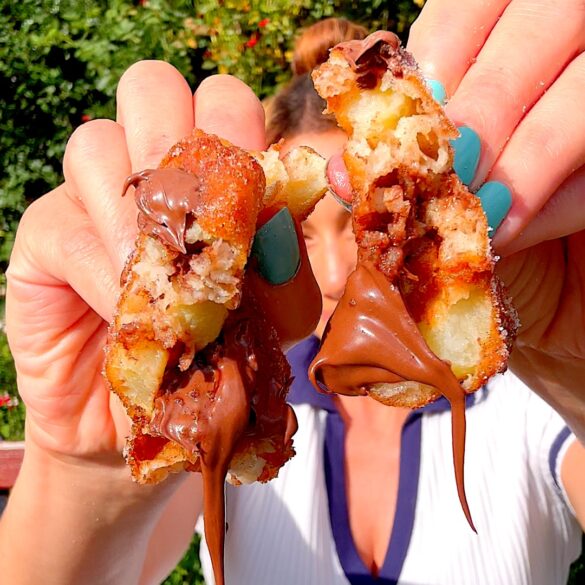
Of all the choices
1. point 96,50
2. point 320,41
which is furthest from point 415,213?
point 96,50

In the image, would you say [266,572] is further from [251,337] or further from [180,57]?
[180,57]

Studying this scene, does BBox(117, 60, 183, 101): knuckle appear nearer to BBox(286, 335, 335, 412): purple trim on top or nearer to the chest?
BBox(286, 335, 335, 412): purple trim on top

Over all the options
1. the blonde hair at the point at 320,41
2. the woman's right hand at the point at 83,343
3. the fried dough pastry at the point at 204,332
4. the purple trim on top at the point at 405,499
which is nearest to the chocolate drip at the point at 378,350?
the fried dough pastry at the point at 204,332

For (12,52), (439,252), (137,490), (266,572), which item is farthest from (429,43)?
(12,52)

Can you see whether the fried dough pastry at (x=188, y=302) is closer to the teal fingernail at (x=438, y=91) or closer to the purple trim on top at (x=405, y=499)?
the teal fingernail at (x=438, y=91)

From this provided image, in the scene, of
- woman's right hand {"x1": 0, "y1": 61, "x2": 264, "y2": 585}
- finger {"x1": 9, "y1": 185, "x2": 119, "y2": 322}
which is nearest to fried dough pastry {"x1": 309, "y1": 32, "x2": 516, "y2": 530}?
woman's right hand {"x1": 0, "y1": 61, "x2": 264, "y2": 585}

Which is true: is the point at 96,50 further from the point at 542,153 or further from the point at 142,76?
the point at 542,153
